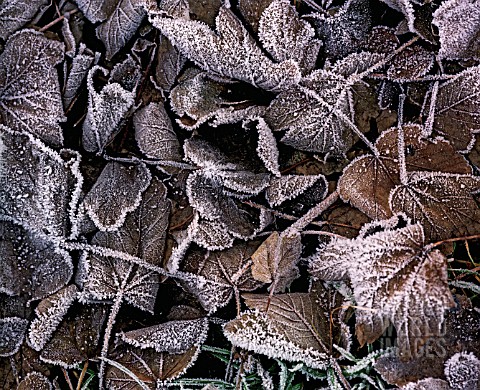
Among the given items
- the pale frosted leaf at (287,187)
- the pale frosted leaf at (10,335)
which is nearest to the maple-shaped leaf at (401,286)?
Answer: the pale frosted leaf at (287,187)

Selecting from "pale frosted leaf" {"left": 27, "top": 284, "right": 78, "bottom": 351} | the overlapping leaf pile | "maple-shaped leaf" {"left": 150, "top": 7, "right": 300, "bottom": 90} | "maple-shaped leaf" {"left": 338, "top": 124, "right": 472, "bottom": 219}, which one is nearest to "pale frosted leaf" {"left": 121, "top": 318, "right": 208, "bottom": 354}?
the overlapping leaf pile

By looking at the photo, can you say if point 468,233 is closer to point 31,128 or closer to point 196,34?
point 196,34

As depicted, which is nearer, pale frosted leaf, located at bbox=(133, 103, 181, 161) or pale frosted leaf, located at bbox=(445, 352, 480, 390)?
pale frosted leaf, located at bbox=(445, 352, 480, 390)

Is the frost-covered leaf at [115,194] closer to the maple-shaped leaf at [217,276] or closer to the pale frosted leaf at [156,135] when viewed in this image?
the pale frosted leaf at [156,135]

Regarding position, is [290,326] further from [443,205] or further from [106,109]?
[106,109]

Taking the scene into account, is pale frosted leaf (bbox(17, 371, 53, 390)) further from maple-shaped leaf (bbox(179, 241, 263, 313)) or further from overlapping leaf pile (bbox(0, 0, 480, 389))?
maple-shaped leaf (bbox(179, 241, 263, 313))

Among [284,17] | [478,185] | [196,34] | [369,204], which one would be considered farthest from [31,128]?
[478,185]

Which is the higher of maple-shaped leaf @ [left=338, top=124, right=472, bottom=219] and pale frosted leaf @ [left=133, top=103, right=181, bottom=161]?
pale frosted leaf @ [left=133, top=103, right=181, bottom=161]

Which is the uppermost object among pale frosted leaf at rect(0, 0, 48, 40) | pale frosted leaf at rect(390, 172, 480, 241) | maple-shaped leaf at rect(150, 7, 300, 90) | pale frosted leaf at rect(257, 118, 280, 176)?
pale frosted leaf at rect(0, 0, 48, 40)
